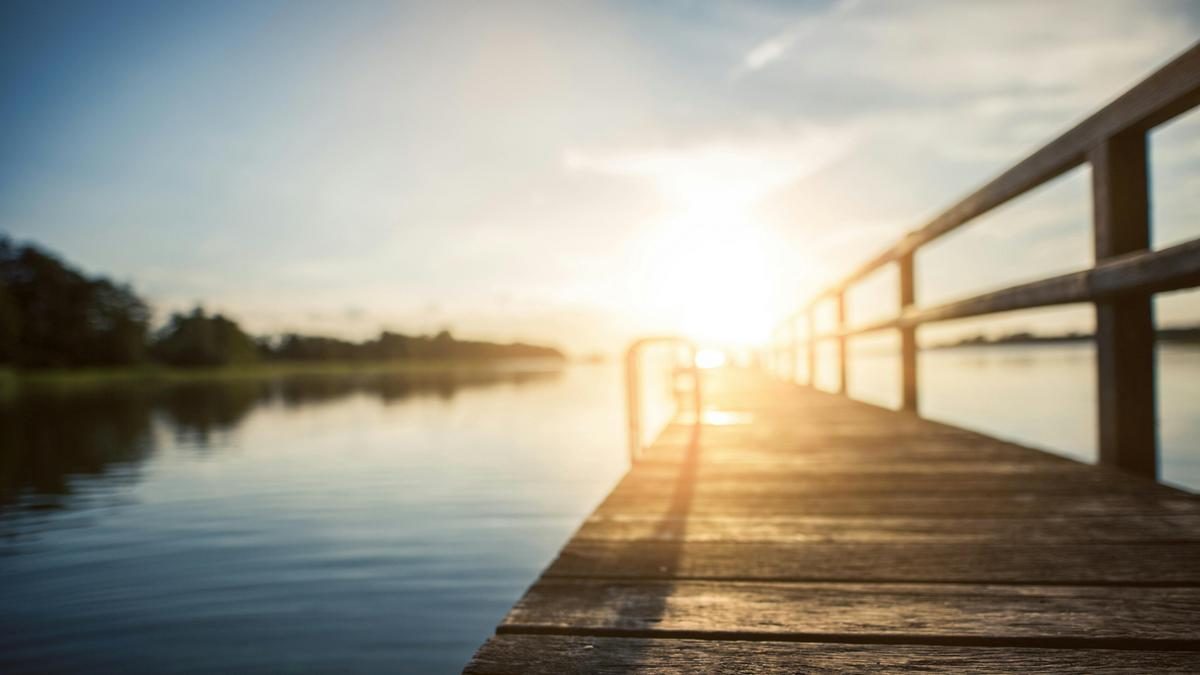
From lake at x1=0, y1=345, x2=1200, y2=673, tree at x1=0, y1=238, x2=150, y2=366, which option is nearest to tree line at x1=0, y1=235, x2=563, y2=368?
tree at x1=0, y1=238, x2=150, y2=366

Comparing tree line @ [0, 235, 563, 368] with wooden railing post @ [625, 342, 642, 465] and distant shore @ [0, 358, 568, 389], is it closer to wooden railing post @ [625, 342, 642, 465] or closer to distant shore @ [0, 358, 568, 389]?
distant shore @ [0, 358, 568, 389]

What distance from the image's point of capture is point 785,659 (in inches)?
43.9

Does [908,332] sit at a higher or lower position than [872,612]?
higher

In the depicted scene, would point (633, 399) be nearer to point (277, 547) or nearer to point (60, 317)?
point (277, 547)

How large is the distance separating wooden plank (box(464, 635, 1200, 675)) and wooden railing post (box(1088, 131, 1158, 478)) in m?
1.41

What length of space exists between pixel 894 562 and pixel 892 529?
0.32m

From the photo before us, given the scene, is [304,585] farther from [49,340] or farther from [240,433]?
[49,340]

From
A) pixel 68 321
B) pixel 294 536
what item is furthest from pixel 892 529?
pixel 68 321

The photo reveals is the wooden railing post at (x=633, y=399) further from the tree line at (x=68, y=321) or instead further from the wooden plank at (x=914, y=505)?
the tree line at (x=68, y=321)

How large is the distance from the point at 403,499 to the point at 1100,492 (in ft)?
20.6

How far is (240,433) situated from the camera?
1380 cm

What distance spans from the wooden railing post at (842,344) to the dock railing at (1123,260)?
3567 mm

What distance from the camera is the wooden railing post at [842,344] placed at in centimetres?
634

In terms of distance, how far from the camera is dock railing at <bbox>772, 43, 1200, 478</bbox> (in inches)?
72.7
